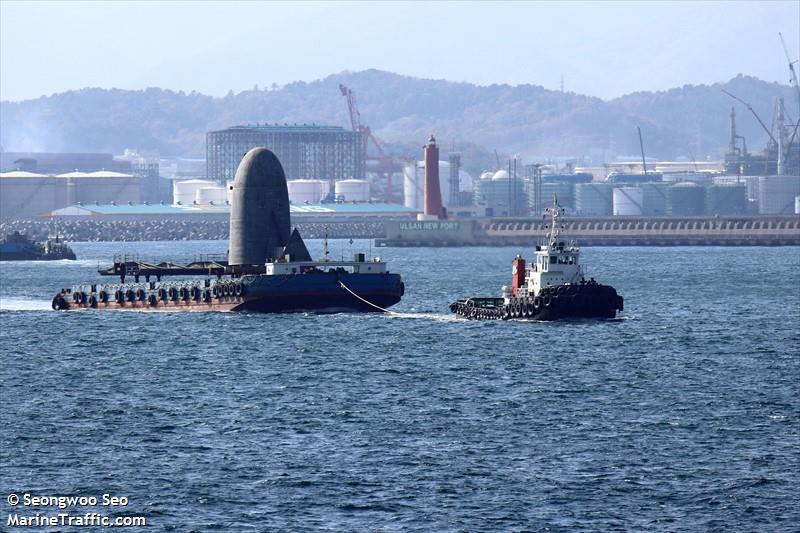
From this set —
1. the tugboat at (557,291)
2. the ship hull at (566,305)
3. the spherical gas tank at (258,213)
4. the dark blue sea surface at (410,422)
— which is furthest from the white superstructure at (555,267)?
the spherical gas tank at (258,213)

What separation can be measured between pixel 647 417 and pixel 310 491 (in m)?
17.8

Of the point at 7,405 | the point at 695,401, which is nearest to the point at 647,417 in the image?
the point at 695,401

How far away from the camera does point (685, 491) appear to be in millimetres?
49781


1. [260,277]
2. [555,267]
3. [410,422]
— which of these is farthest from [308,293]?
[410,422]

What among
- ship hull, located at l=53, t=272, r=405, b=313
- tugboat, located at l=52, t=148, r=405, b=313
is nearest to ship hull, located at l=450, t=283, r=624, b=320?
ship hull, located at l=53, t=272, r=405, b=313

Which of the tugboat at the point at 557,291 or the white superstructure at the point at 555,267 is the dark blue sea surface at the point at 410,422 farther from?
the white superstructure at the point at 555,267

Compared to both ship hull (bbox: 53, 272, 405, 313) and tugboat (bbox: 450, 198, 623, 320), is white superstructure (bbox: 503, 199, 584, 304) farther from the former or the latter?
ship hull (bbox: 53, 272, 405, 313)

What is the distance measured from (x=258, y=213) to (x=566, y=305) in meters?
26.3

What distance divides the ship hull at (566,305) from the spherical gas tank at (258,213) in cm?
1966

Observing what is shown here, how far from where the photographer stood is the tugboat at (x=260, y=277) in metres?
106

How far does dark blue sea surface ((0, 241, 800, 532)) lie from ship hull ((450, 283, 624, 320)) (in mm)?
943

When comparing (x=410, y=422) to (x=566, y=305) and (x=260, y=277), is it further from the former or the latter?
(x=260, y=277)

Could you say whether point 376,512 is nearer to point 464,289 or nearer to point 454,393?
point 454,393

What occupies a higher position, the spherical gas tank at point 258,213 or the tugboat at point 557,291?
the spherical gas tank at point 258,213
